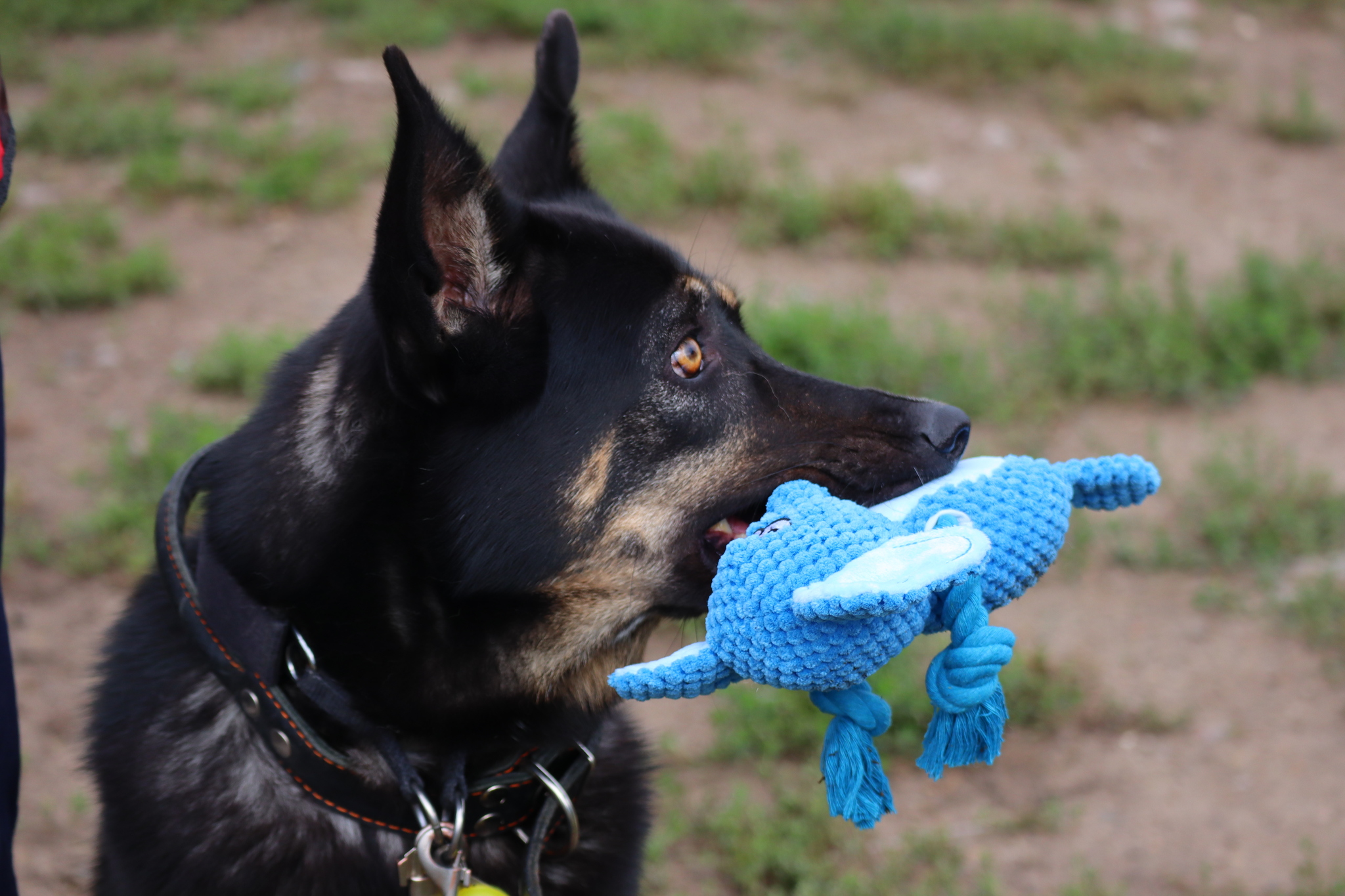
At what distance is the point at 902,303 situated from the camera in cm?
585

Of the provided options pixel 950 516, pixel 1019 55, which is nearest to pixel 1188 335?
pixel 1019 55

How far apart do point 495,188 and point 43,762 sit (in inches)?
99.6

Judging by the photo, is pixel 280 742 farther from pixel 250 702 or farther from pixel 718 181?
pixel 718 181

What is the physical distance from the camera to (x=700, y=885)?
10.5 feet

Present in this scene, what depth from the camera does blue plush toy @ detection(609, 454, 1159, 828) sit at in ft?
5.59

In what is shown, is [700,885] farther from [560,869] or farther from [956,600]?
[956,600]

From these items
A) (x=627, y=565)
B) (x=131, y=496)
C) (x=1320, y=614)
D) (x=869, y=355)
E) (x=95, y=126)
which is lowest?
(x=1320, y=614)

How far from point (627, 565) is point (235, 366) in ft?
11.0

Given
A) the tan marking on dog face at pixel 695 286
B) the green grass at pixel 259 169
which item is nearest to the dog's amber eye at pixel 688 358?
the tan marking on dog face at pixel 695 286

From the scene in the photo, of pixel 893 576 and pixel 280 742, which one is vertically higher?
pixel 893 576

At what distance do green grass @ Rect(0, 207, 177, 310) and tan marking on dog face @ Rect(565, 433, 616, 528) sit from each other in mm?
4183

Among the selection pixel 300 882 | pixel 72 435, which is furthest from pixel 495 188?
pixel 72 435

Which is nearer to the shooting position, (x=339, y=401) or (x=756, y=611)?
(x=756, y=611)

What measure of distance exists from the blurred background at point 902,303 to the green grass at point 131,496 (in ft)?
0.06
